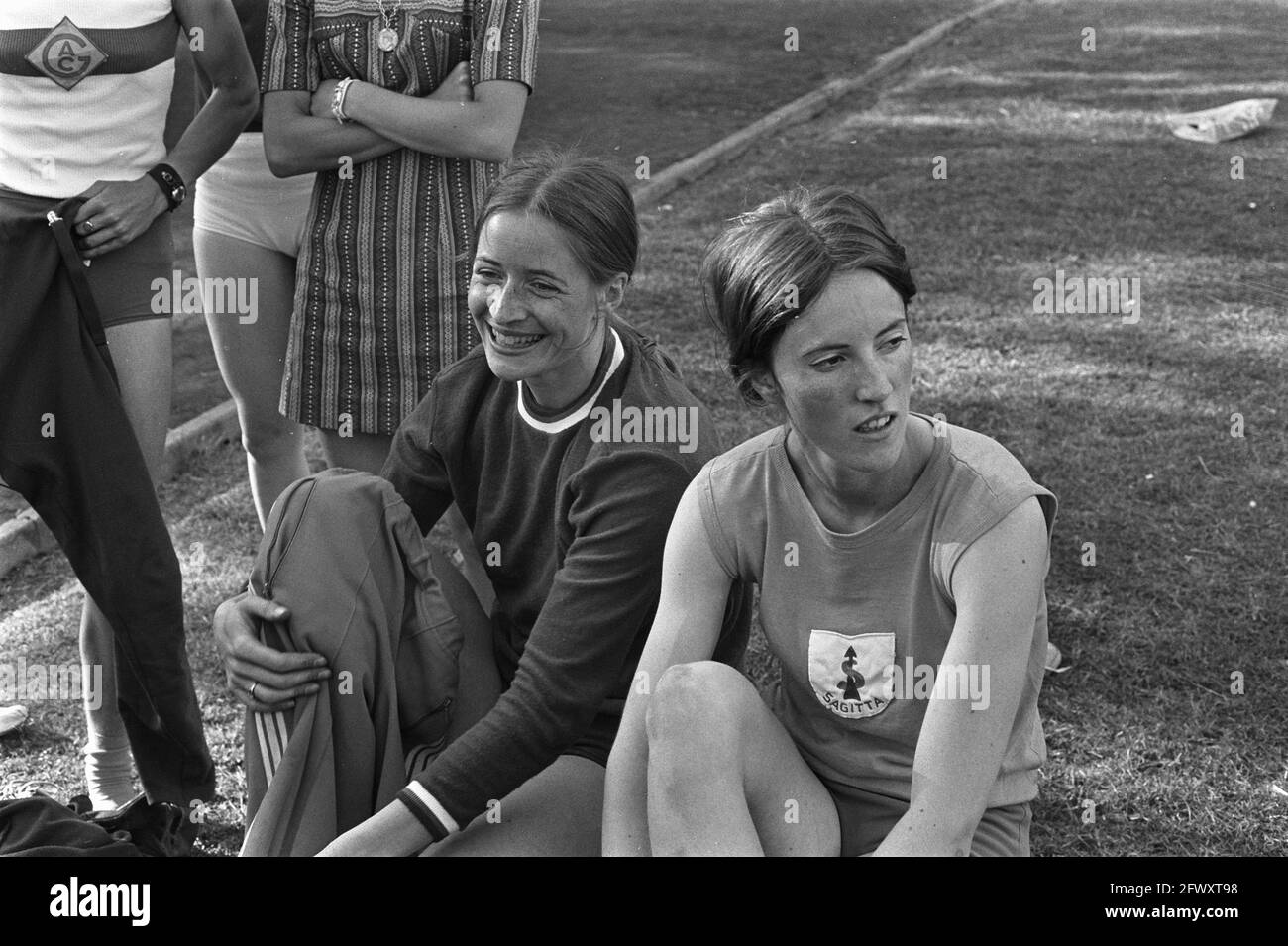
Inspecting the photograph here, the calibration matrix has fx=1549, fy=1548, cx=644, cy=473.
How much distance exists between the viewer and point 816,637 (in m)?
2.30

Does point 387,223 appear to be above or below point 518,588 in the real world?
above

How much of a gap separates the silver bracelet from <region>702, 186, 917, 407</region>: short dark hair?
1.22m

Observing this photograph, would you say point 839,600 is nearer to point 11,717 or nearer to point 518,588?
point 518,588

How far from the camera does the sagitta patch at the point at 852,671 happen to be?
7.44 feet

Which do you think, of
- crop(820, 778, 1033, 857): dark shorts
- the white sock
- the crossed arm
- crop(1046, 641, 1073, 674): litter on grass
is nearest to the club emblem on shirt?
the crossed arm

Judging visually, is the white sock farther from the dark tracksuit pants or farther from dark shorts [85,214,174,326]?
dark shorts [85,214,174,326]

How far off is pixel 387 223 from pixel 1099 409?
117 inches

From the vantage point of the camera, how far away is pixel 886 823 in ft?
7.61

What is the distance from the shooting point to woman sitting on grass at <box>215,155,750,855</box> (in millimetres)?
2455

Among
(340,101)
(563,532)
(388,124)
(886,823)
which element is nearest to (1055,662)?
(886,823)

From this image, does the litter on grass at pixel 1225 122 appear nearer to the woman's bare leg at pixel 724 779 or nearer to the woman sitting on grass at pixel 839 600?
the woman sitting on grass at pixel 839 600

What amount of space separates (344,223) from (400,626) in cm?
106
